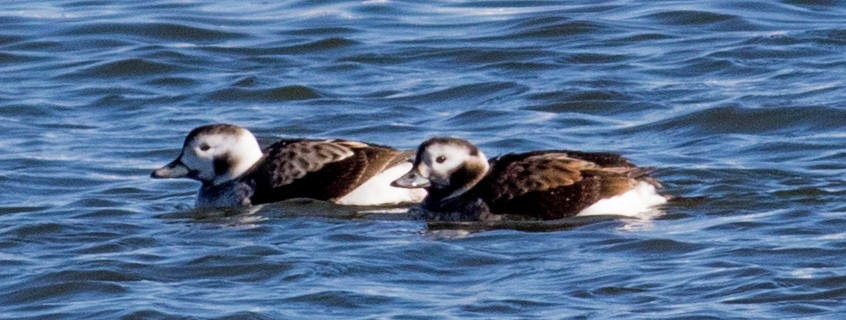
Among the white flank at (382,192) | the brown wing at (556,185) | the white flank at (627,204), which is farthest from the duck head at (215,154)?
the white flank at (627,204)

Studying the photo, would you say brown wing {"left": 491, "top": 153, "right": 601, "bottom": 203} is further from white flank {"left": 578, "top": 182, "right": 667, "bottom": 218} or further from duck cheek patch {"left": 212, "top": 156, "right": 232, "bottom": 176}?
duck cheek patch {"left": 212, "top": 156, "right": 232, "bottom": 176}

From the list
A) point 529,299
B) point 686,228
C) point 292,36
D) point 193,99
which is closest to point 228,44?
point 292,36

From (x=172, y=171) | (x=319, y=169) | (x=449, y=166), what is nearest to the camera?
(x=449, y=166)

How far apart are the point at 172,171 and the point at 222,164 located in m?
0.30

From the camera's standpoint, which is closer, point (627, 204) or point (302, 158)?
point (627, 204)

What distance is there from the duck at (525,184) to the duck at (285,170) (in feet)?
1.41

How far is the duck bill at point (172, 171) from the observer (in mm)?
12500

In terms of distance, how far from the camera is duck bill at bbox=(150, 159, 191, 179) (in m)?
12.5

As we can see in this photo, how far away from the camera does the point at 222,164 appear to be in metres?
12.7

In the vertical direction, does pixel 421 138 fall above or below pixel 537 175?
below

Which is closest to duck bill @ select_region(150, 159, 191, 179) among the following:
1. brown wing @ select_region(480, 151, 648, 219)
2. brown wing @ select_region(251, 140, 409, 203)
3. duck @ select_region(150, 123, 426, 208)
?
duck @ select_region(150, 123, 426, 208)

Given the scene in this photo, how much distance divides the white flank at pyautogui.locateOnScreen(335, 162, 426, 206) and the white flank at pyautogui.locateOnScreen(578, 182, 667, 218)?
4.72ft

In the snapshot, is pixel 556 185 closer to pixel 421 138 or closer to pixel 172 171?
pixel 172 171

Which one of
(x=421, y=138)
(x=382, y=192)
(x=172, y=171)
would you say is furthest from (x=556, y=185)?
(x=421, y=138)
